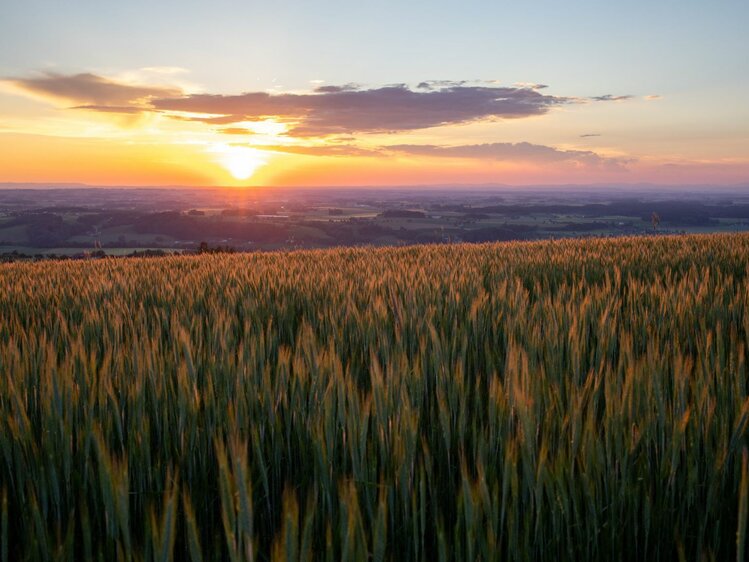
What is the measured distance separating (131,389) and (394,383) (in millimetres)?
661

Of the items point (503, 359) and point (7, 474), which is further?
point (503, 359)

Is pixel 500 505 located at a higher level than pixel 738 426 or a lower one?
lower

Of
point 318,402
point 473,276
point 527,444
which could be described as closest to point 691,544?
point 527,444

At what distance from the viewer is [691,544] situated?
1062 mm

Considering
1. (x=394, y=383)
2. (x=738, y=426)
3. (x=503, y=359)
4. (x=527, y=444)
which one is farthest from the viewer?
(x=503, y=359)

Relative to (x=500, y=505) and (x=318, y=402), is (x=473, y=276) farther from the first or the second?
(x=500, y=505)

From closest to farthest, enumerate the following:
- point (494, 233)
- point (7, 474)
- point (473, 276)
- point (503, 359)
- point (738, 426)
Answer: point (738, 426) < point (7, 474) < point (503, 359) < point (473, 276) < point (494, 233)

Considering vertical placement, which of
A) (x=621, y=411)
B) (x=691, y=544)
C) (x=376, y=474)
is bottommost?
(x=691, y=544)

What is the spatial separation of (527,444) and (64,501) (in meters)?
0.93

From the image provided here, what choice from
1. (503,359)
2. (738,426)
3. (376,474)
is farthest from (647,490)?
(503,359)

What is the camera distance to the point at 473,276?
4.11 meters

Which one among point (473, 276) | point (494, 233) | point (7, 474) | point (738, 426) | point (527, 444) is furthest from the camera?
point (494, 233)

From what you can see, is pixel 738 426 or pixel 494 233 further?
pixel 494 233

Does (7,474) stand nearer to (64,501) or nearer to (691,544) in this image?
(64,501)
